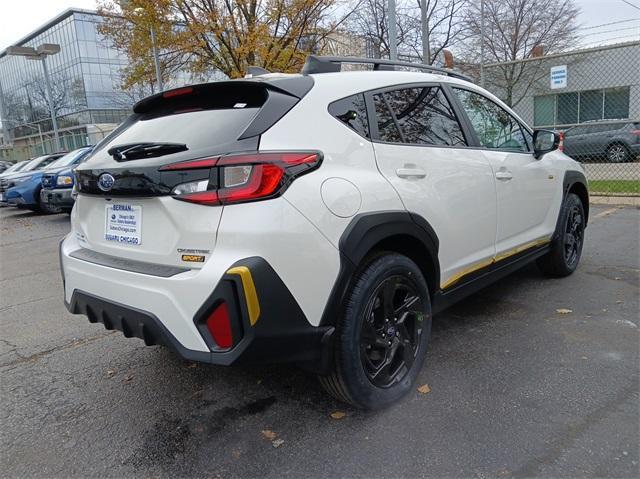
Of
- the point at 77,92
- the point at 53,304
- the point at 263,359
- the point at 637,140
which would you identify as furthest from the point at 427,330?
the point at 77,92

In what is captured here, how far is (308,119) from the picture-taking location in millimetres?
2373

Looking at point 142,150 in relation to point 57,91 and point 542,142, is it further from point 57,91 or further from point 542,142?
point 57,91

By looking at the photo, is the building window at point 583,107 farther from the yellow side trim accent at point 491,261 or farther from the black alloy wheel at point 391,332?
the black alloy wheel at point 391,332

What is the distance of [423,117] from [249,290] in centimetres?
172

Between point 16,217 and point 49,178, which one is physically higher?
point 49,178

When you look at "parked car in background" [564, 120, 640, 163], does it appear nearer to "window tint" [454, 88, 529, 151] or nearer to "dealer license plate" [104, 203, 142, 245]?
"window tint" [454, 88, 529, 151]

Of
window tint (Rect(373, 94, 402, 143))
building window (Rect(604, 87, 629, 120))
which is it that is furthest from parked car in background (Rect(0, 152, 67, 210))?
building window (Rect(604, 87, 629, 120))

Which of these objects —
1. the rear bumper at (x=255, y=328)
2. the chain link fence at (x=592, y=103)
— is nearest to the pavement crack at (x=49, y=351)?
the rear bumper at (x=255, y=328)

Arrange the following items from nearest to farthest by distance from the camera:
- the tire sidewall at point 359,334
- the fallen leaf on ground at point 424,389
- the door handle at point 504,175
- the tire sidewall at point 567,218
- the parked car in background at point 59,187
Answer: the tire sidewall at point 359,334 → the fallen leaf on ground at point 424,389 → the door handle at point 504,175 → the tire sidewall at point 567,218 → the parked car in background at point 59,187

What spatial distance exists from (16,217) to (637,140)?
56.2 feet

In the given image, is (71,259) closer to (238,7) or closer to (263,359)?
(263,359)

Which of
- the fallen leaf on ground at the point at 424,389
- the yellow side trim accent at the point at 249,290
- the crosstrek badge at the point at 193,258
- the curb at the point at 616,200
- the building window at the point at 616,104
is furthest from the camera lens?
the building window at the point at 616,104

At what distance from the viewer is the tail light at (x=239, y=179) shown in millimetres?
2111

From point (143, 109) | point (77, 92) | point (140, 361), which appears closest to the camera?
point (143, 109)
